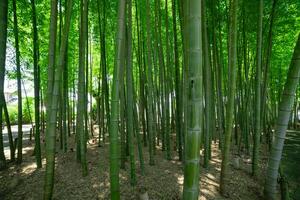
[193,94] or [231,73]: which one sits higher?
[231,73]

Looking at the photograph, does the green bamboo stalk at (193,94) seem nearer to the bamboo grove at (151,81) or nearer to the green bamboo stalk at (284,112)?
the bamboo grove at (151,81)

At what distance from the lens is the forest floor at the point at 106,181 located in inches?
136

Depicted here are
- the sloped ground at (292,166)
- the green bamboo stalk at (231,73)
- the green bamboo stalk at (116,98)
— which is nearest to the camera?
the green bamboo stalk at (116,98)

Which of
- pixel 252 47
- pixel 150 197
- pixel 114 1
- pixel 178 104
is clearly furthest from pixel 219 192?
pixel 252 47

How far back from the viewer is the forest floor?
3455mm

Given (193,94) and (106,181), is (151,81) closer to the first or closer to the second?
(106,181)

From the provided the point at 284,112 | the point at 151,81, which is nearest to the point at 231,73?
the point at 284,112

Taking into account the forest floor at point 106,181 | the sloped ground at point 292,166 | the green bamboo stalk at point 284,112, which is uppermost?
the green bamboo stalk at point 284,112

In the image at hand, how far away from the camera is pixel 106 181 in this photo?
3748 mm

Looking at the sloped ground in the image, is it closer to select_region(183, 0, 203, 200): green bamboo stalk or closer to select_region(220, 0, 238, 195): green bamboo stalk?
select_region(220, 0, 238, 195): green bamboo stalk

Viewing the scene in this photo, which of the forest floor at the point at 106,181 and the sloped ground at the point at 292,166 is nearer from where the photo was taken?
the forest floor at the point at 106,181

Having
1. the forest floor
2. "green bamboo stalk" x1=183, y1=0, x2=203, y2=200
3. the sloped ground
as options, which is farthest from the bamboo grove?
the sloped ground

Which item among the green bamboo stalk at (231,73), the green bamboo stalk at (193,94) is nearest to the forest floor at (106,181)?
→ the green bamboo stalk at (231,73)

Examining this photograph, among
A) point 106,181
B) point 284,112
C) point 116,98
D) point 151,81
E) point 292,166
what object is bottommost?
point 292,166
